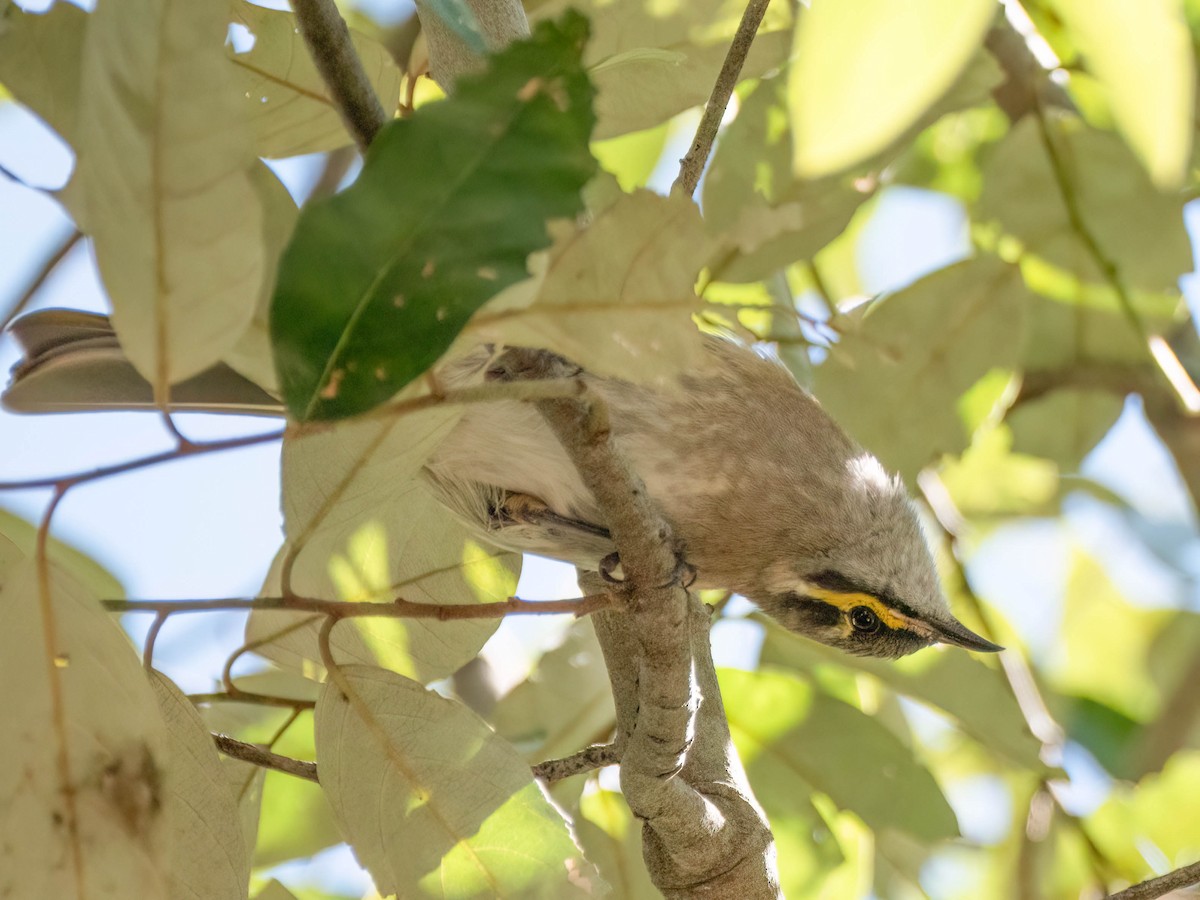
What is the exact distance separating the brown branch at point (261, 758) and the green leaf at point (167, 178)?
0.66 meters

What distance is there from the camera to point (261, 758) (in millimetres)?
1351

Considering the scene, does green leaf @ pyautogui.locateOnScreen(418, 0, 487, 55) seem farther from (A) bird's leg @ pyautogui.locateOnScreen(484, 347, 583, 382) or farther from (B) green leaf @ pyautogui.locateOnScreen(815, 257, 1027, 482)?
(B) green leaf @ pyautogui.locateOnScreen(815, 257, 1027, 482)

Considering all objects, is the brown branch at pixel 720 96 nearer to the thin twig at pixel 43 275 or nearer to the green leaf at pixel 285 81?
the green leaf at pixel 285 81

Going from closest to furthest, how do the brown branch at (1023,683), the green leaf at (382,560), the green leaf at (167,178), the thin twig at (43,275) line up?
the green leaf at (167,178) → the green leaf at (382,560) → the brown branch at (1023,683) → the thin twig at (43,275)

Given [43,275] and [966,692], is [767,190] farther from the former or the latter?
[43,275]

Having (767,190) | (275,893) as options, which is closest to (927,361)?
(767,190)

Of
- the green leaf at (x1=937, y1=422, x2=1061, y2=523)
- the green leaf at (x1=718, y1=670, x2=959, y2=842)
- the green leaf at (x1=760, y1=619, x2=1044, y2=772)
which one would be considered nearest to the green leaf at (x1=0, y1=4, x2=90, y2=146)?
the green leaf at (x1=718, y1=670, x2=959, y2=842)

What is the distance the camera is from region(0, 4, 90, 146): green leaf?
0.97 metres

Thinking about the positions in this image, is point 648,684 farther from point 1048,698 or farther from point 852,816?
point 1048,698

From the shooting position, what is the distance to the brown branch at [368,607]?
1098 millimetres

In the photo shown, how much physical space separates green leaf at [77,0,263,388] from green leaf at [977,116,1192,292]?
180 centimetres

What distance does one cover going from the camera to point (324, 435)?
1043mm

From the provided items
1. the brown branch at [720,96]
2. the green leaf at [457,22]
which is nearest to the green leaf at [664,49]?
the brown branch at [720,96]

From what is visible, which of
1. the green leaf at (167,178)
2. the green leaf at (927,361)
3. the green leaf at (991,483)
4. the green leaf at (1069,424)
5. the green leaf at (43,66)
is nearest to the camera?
the green leaf at (167,178)
